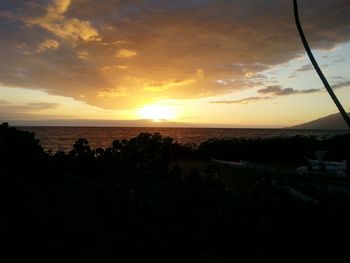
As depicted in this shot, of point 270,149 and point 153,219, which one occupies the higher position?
point 153,219

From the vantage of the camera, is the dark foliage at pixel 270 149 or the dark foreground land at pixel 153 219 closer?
the dark foreground land at pixel 153 219

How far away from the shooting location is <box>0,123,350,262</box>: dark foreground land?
4.70m

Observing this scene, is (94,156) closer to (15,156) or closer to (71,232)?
(15,156)

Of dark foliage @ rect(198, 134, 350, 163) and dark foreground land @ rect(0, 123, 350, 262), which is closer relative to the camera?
dark foreground land @ rect(0, 123, 350, 262)

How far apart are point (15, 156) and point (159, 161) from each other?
3453mm

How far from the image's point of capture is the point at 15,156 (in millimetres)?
8531

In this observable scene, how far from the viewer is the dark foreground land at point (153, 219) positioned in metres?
4.70

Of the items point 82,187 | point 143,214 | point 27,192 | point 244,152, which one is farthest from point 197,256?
point 244,152

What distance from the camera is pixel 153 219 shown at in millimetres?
5750

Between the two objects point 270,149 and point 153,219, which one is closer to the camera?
point 153,219

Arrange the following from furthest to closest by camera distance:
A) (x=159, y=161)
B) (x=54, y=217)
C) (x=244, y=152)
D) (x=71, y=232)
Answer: (x=244, y=152), (x=159, y=161), (x=54, y=217), (x=71, y=232)

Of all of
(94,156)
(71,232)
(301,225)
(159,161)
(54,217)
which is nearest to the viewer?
(71,232)

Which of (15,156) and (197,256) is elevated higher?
(15,156)

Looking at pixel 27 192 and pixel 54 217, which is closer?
pixel 54 217
